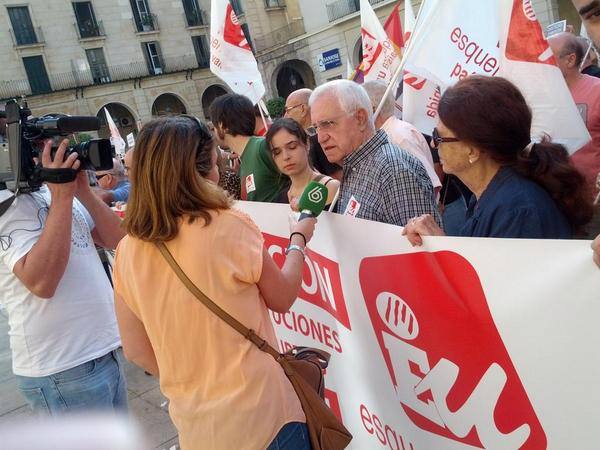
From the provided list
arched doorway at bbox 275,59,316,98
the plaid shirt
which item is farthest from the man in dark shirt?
arched doorway at bbox 275,59,316,98

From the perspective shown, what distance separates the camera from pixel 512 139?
67.1 inches

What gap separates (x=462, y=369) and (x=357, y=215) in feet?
2.79

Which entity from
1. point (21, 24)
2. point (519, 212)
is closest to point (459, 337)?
point (519, 212)

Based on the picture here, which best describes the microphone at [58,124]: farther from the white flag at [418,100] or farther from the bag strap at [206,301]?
the white flag at [418,100]

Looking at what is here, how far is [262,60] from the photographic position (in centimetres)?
3297

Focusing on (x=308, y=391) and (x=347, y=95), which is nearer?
(x=308, y=391)

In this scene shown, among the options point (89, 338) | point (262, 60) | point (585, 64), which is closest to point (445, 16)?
point (89, 338)

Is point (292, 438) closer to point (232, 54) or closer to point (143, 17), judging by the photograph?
point (232, 54)

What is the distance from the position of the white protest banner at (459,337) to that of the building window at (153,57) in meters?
38.0

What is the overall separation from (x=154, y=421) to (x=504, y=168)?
115 inches

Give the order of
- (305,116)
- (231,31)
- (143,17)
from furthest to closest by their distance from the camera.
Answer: (143,17)
(231,31)
(305,116)

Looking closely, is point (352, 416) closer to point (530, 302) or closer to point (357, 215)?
point (357, 215)

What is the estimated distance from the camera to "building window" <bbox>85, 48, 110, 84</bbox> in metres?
35.0

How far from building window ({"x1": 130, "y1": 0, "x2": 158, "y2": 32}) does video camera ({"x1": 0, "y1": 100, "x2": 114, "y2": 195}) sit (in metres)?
38.6
